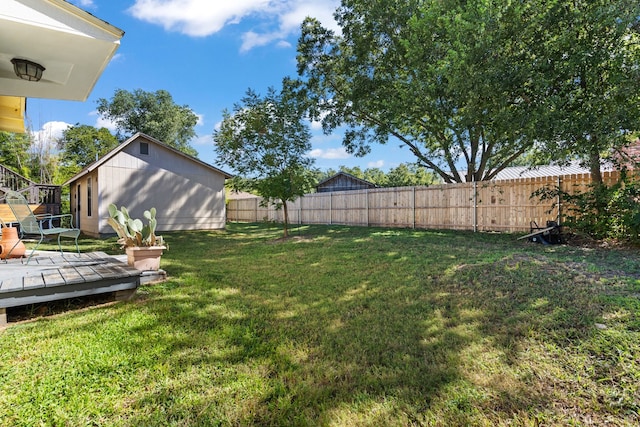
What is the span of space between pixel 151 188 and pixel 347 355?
12.7m

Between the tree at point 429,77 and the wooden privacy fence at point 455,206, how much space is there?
155 centimetres

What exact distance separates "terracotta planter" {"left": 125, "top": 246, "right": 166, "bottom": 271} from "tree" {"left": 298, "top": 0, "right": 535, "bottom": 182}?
8.09m

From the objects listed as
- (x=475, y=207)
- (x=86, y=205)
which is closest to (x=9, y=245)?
(x=86, y=205)

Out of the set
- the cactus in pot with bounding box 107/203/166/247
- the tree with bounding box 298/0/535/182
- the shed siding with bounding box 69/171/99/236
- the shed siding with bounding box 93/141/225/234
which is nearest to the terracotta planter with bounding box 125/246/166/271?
the cactus in pot with bounding box 107/203/166/247

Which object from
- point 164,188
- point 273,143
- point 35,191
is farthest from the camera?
point 164,188

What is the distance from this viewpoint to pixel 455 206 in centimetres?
1134

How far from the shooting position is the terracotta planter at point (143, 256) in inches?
175

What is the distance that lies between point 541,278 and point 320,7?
1314cm

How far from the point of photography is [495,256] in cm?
555

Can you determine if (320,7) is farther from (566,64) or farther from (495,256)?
(495,256)

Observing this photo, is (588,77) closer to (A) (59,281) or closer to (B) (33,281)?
(A) (59,281)

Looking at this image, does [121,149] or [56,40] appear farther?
[121,149]

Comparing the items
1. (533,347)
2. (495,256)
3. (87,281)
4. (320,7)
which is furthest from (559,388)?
(320,7)

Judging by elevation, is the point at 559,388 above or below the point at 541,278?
below
